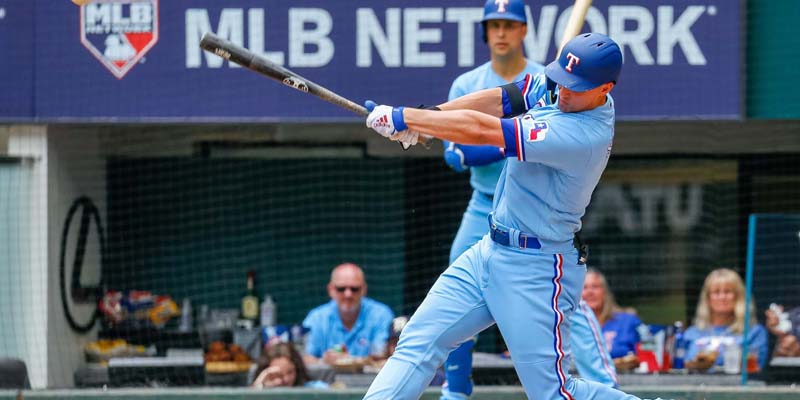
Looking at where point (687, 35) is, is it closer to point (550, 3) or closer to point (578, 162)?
point (550, 3)

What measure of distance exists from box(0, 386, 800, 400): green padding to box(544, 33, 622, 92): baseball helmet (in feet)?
7.38

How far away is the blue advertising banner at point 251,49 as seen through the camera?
7.14 meters

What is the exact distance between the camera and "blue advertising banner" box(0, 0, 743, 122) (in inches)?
281

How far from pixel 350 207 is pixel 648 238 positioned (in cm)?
193

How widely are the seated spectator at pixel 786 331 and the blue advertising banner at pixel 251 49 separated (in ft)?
3.90

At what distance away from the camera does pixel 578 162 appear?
426 centimetres

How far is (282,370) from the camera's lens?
6695 millimetres

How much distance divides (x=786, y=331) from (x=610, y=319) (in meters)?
0.94

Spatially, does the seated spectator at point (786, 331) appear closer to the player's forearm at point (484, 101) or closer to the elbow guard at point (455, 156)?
the elbow guard at point (455, 156)

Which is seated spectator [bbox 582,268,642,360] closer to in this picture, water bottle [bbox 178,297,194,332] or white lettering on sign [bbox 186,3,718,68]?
white lettering on sign [bbox 186,3,718,68]

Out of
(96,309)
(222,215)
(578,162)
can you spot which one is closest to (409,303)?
(222,215)

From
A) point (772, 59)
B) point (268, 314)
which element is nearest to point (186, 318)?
point (268, 314)

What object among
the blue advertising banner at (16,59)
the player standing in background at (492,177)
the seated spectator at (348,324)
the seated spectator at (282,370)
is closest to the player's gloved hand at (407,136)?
the player standing in background at (492,177)

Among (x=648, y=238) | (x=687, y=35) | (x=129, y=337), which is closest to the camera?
A: (x=687, y=35)
